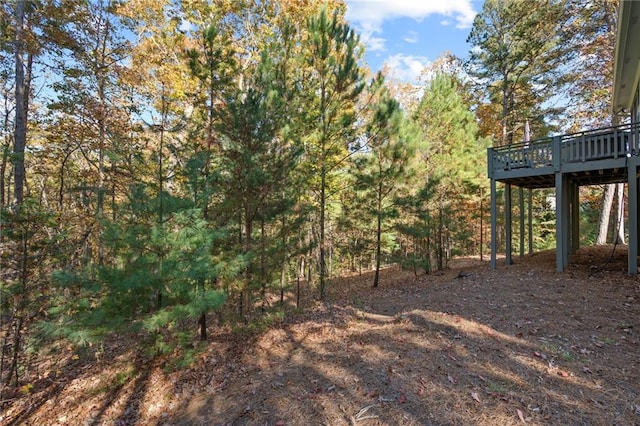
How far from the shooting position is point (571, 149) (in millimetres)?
8438

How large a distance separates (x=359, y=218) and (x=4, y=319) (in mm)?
8669

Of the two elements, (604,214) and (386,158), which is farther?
(604,214)

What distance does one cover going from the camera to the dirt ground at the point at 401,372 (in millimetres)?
3273

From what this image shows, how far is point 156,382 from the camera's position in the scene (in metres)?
5.12

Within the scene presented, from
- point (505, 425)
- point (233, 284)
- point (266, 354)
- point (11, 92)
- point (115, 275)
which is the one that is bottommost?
point (266, 354)

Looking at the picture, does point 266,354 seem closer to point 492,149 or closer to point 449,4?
point 492,149

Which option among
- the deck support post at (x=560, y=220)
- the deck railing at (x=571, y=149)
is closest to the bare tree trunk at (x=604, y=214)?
the deck railing at (x=571, y=149)

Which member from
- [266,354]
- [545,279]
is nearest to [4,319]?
[266,354]

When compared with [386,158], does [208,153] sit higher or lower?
lower

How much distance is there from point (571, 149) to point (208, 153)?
900 centimetres

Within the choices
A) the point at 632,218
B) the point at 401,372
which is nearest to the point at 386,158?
the point at 632,218

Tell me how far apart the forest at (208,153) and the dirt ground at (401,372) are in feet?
→ 2.40

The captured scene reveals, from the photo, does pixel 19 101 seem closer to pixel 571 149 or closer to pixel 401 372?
pixel 401 372

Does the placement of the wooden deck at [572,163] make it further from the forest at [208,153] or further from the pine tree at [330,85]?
the pine tree at [330,85]
